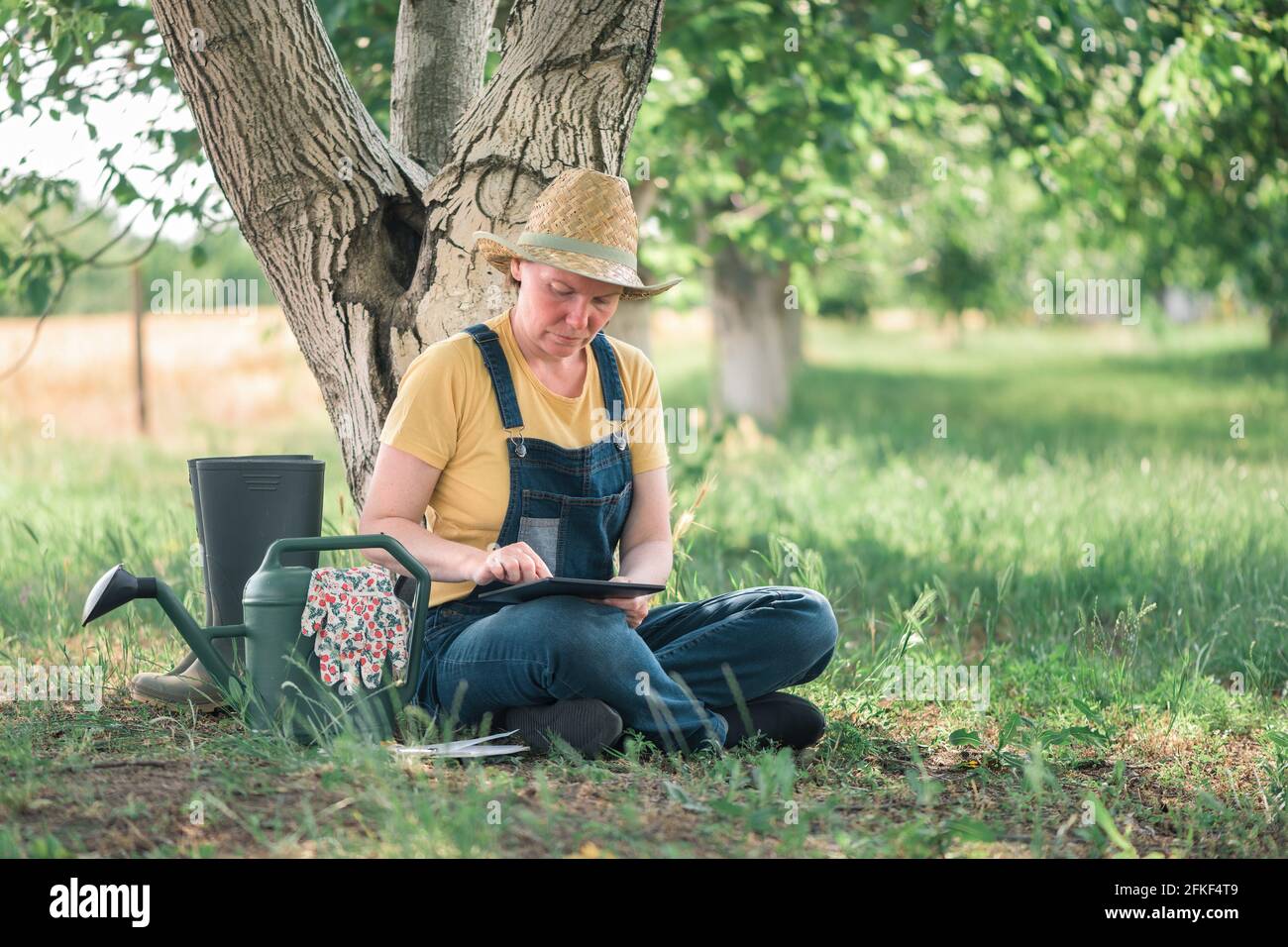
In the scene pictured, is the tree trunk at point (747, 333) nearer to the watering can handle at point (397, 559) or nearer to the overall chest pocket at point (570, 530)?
the overall chest pocket at point (570, 530)

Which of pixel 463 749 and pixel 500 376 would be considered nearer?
pixel 463 749

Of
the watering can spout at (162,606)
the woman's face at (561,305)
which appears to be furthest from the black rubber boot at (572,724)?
the woman's face at (561,305)

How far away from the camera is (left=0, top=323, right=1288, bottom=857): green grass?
9.39 feet

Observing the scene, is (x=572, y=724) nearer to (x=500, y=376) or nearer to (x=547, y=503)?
(x=547, y=503)

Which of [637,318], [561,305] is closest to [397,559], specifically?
[561,305]

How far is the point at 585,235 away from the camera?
11.6ft

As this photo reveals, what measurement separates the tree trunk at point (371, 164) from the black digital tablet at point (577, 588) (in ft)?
3.88

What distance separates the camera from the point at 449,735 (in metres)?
3.20

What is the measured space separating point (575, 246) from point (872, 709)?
66.2 inches

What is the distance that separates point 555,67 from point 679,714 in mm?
2133

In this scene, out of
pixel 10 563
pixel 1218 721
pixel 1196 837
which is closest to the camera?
pixel 1196 837

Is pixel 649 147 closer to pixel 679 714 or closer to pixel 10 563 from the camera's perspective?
pixel 10 563

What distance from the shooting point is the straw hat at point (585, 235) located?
346 centimetres
